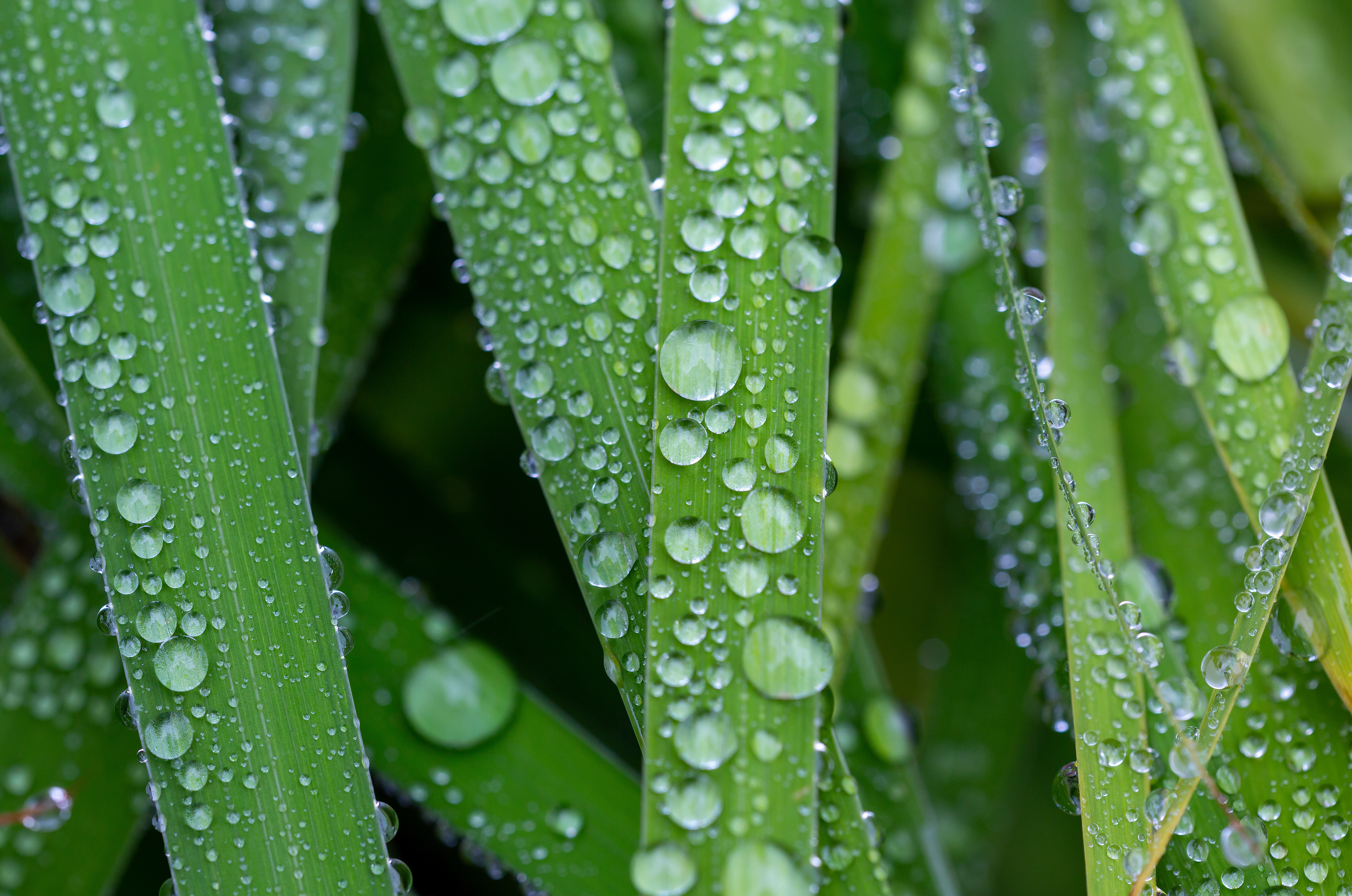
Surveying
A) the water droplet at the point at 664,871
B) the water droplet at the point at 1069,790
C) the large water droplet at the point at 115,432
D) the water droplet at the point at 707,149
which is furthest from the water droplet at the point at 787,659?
the large water droplet at the point at 115,432

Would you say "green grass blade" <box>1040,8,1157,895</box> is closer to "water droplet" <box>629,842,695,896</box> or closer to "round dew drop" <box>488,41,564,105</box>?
"water droplet" <box>629,842,695,896</box>

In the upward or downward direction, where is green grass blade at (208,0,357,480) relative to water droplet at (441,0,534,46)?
→ downward

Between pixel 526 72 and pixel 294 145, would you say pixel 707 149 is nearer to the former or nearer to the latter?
pixel 526 72

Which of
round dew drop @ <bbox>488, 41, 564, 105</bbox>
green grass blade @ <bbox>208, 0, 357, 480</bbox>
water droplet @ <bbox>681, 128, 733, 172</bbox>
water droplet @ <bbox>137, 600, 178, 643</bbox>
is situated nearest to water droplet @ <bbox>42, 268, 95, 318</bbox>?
green grass blade @ <bbox>208, 0, 357, 480</bbox>

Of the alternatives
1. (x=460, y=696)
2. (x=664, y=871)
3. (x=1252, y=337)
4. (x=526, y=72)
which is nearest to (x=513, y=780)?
(x=460, y=696)

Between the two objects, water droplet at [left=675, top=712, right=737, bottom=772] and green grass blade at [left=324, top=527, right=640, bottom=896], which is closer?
water droplet at [left=675, top=712, right=737, bottom=772]

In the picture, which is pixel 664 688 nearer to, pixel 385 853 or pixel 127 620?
pixel 385 853
